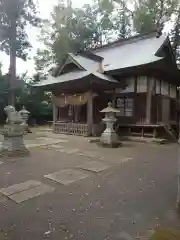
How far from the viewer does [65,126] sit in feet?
45.8

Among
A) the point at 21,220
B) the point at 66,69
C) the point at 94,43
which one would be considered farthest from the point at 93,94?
the point at 94,43

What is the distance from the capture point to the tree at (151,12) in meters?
22.3

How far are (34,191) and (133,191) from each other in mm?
1810

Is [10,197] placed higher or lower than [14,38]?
lower

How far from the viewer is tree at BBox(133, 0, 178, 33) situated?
22.3 metres

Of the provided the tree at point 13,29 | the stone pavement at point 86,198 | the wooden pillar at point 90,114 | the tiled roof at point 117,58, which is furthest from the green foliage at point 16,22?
the stone pavement at point 86,198

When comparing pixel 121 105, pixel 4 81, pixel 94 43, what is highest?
pixel 94 43

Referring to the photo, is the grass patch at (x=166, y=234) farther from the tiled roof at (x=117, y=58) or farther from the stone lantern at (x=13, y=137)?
the tiled roof at (x=117, y=58)

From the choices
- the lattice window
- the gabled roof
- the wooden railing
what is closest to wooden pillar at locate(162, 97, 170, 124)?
the lattice window

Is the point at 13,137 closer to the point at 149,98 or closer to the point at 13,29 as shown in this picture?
the point at 149,98

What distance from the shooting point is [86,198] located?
368cm

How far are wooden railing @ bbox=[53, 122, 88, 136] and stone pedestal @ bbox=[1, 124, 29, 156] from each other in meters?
5.57

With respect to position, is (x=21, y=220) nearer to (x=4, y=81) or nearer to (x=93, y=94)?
(x=93, y=94)

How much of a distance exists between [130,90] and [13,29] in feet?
47.0
